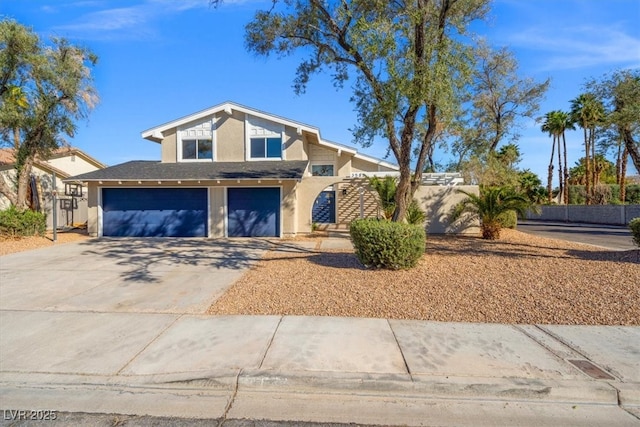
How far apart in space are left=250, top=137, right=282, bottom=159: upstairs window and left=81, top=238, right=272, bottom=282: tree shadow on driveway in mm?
4787

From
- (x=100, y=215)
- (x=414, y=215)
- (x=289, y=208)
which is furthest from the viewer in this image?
(x=100, y=215)

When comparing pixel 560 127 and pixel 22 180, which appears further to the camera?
pixel 560 127

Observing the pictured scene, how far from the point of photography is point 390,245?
770 cm

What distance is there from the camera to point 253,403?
11.0 feet

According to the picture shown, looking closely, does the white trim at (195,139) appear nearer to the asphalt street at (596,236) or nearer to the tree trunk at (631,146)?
the asphalt street at (596,236)

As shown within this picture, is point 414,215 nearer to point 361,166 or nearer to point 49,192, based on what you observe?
point 361,166

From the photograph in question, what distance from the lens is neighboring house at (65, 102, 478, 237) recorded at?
15250 mm

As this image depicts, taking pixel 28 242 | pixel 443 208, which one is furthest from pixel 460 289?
pixel 28 242

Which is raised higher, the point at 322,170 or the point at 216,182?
the point at 322,170

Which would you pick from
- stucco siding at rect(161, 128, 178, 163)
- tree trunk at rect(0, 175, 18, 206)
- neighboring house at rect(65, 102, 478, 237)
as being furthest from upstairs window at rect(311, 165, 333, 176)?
tree trunk at rect(0, 175, 18, 206)

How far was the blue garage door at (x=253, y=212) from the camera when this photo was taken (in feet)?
50.5

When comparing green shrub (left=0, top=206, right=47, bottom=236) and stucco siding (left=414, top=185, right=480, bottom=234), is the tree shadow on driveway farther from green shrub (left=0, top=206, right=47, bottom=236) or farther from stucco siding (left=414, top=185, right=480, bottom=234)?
stucco siding (left=414, top=185, right=480, bottom=234)

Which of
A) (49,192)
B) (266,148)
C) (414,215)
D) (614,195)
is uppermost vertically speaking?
(266,148)

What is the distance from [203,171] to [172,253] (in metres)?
5.34
